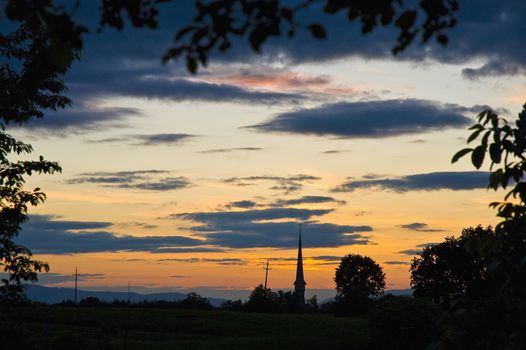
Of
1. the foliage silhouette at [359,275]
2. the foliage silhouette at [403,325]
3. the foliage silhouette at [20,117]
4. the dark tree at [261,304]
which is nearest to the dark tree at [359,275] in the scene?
the foliage silhouette at [359,275]

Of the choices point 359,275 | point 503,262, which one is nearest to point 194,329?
point 503,262

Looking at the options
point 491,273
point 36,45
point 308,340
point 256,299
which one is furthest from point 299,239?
point 491,273

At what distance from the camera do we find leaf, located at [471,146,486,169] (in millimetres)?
7246

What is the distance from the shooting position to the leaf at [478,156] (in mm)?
7246

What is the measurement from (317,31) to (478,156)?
9.13 feet

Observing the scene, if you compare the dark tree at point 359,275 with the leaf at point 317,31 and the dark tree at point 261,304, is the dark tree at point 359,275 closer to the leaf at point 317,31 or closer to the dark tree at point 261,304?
the dark tree at point 261,304

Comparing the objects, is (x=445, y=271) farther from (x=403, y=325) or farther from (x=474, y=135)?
(x=474, y=135)

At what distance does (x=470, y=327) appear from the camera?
7898 millimetres

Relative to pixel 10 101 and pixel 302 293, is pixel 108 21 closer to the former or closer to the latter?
pixel 10 101

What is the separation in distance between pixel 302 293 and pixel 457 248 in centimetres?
9199

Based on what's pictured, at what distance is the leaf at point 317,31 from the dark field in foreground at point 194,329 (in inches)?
1408

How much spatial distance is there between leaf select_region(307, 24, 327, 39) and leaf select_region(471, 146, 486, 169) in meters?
2.74

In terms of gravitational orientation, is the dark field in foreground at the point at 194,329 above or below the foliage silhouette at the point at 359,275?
below

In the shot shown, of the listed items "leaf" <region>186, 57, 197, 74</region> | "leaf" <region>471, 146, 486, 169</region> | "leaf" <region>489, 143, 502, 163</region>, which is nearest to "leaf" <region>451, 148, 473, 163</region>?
"leaf" <region>471, 146, 486, 169</region>
